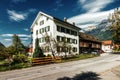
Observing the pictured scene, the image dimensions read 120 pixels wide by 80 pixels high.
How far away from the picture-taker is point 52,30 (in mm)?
42219

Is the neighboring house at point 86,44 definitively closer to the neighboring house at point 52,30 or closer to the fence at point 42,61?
the neighboring house at point 52,30

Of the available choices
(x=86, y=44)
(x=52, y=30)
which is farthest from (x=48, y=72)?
(x=86, y=44)

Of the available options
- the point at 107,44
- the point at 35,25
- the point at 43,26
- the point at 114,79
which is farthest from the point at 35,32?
the point at 107,44

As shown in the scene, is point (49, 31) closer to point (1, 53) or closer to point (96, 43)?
point (1, 53)

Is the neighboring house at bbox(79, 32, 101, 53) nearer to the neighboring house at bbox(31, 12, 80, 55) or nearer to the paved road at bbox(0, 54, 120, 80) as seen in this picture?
the neighboring house at bbox(31, 12, 80, 55)

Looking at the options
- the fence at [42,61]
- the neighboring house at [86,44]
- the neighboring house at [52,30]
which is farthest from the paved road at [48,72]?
the neighboring house at [86,44]

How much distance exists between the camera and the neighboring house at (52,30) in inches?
1658

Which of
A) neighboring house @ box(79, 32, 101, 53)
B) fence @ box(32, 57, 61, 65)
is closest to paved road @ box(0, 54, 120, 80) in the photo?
fence @ box(32, 57, 61, 65)

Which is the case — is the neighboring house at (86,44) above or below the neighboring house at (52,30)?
below

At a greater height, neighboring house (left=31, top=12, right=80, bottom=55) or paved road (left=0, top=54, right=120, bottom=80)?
neighboring house (left=31, top=12, right=80, bottom=55)

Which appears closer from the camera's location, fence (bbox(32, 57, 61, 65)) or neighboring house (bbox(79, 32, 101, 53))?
fence (bbox(32, 57, 61, 65))

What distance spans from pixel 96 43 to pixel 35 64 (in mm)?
51562

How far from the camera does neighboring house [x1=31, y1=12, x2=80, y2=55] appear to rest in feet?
138

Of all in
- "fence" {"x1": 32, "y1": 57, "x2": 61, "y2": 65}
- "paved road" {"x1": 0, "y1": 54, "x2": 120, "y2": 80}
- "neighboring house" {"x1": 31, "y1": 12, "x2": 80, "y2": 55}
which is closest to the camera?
"paved road" {"x1": 0, "y1": 54, "x2": 120, "y2": 80}
